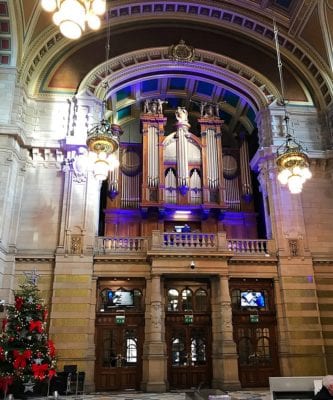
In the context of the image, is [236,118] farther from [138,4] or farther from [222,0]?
[138,4]

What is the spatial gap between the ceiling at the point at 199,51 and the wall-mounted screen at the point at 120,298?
761 centimetres

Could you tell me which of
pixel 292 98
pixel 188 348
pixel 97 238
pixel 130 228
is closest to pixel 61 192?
pixel 97 238

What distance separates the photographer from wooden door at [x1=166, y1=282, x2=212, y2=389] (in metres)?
13.3

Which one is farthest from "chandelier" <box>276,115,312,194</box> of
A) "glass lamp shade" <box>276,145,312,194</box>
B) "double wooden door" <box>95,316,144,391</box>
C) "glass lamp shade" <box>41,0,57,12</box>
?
"double wooden door" <box>95,316,144,391</box>

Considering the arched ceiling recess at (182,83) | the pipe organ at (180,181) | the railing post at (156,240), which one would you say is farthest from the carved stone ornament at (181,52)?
the railing post at (156,240)

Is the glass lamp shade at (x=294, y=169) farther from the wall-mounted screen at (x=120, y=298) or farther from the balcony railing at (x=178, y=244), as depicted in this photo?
the wall-mounted screen at (x=120, y=298)

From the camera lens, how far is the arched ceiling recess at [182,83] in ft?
54.9

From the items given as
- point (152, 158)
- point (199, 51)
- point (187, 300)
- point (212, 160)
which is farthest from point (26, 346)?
point (199, 51)

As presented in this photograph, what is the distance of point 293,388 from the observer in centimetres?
437

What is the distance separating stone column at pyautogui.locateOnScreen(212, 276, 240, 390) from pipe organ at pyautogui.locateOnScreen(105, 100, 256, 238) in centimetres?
338

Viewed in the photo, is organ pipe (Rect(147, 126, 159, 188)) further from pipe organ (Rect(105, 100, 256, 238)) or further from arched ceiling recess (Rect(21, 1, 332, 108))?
arched ceiling recess (Rect(21, 1, 332, 108))

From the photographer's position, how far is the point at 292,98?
1697 centimetres

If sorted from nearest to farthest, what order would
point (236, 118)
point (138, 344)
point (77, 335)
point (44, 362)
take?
point (44, 362), point (77, 335), point (138, 344), point (236, 118)

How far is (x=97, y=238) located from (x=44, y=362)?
4.46 metres
